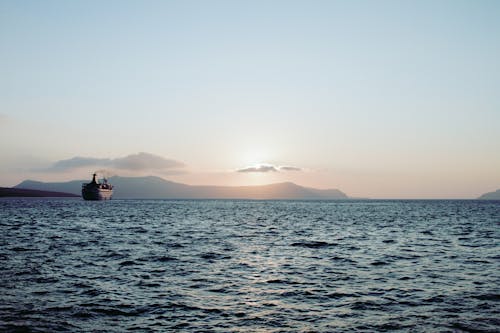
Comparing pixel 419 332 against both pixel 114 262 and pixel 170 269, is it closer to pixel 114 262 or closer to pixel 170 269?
pixel 170 269

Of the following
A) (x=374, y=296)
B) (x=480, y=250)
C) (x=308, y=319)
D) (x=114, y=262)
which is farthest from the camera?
(x=480, y=250)

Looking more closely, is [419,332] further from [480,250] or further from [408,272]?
[480,250]

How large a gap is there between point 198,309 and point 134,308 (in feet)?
8.43

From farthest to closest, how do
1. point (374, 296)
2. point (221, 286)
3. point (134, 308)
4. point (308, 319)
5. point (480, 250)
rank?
point (480, 250), point (221, 286), point (374, 296), point (134, 308), point (308, 319)

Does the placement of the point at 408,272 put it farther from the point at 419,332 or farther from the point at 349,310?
the point at 419,332

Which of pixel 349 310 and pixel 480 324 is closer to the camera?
pixel 480 324

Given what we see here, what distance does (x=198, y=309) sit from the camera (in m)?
17.6

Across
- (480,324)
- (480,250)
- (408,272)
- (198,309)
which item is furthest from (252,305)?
(480,250)

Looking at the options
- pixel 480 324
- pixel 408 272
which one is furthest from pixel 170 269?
pixel 480 324

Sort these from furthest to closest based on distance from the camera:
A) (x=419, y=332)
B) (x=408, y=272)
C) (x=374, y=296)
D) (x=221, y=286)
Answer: (x=408, y=272) < (x=221, y=286) < (x=374, y=296) < (x=419, y=332)

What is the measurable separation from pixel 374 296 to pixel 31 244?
31.3 meters

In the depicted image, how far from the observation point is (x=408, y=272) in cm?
2638

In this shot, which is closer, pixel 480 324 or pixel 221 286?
pixel 480 324

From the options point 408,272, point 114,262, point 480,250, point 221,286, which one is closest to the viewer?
point 221,286
